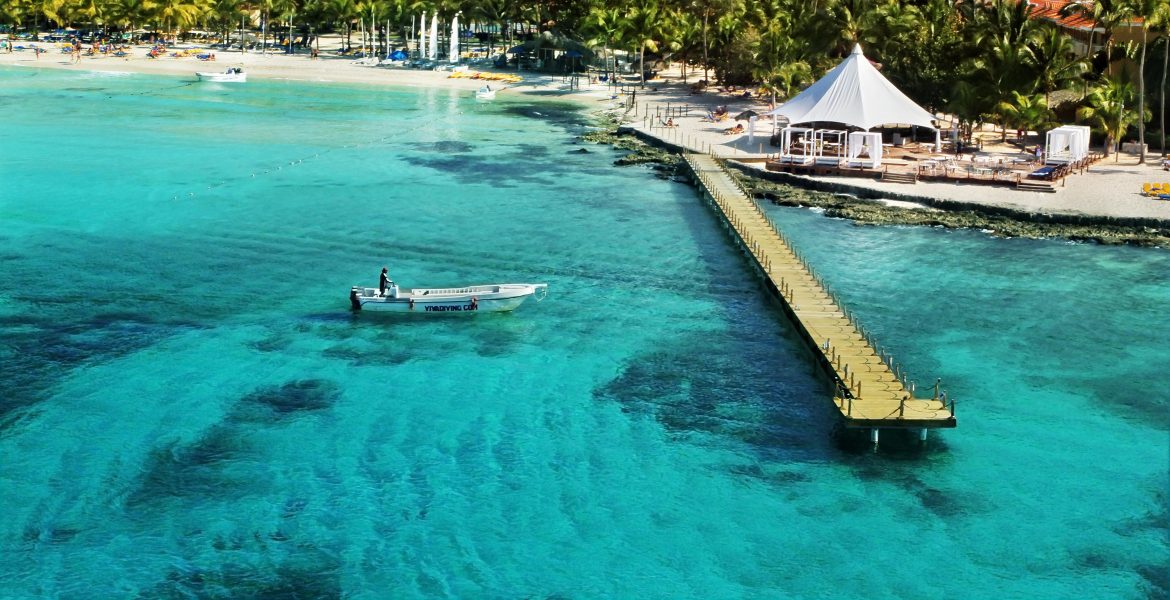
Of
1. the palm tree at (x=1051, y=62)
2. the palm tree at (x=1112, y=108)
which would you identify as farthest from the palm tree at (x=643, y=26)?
the palm tree at (x=1112, y=108)

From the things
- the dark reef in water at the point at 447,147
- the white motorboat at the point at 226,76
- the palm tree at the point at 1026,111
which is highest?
the white motorboat at the point at 226,76

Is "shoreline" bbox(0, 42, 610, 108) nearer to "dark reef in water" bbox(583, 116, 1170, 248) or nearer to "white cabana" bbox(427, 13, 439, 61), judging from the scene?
"white cabana" bbox(427, 13, 439, 61)

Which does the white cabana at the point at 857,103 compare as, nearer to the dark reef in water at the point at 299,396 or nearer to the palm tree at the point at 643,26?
the dark reef in water at the point at 299,396

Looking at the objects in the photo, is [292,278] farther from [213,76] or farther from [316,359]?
[213,76]

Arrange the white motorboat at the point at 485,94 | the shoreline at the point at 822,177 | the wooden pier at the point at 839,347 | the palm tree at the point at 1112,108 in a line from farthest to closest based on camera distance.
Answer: the white motorboat at the point at 485,94
the palm tree at the point at 1112,108
the shoreline at the point at 822,177
the wooden pier at the point at 839,347

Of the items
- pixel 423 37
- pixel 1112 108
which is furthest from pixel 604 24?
pixel 1112 108

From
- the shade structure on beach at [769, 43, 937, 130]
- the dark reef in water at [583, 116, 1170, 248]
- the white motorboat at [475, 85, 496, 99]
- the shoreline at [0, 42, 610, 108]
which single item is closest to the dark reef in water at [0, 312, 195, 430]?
the dark reef in water at [583, 116, 1170, 248]
